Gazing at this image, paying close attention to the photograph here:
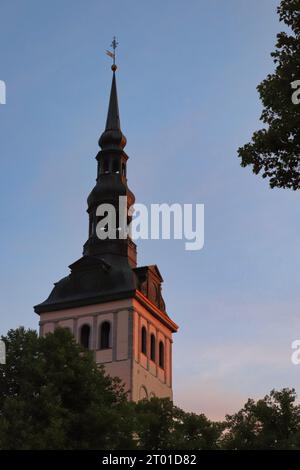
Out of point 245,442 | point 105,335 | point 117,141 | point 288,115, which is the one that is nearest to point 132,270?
point 105,335

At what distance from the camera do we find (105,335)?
6819 cm

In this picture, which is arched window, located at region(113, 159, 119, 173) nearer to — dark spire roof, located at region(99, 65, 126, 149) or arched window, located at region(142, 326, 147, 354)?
dark spire roof, located at region(99, 65, 126, 149)

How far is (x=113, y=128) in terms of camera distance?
8038 centimetres

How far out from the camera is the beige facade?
65688 millimetres

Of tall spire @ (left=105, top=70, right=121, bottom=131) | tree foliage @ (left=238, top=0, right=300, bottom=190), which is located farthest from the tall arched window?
tree foliage @ (left=238, top=0, right=300, bottom=190)

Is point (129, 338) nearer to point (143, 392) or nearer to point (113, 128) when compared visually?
point (143, 392)

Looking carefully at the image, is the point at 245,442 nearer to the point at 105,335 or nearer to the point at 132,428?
the point at 132,428

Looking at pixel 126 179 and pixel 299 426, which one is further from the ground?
pixel 126 179

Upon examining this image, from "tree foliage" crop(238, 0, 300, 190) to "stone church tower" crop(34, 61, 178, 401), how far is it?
42493 mm

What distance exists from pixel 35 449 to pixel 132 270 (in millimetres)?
34217

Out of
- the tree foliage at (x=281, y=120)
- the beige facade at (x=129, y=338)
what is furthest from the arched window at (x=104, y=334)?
the tree foliage at (x=281, y=120)

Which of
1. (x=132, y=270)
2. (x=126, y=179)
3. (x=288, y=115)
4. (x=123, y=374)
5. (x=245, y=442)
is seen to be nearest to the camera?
(x=288, y=115)

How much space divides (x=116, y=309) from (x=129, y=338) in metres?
2.64

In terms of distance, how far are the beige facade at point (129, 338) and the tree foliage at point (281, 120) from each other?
42.4m
